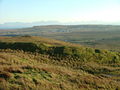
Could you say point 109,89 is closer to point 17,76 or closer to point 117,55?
point 17,76

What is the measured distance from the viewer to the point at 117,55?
111 feet

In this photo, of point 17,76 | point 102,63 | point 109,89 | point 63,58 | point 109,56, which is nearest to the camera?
point 17,76

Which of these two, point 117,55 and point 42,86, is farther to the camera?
point 117,55

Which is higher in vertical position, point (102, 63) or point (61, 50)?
point (61, 50)

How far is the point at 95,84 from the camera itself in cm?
1512

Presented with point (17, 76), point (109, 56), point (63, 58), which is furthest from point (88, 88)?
point (109, 56)

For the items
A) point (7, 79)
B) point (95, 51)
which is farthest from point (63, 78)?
point (95, 51)

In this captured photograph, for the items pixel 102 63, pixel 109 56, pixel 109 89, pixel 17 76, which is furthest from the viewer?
pixel 109 56

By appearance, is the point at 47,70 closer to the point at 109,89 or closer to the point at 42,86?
the point at 42,86

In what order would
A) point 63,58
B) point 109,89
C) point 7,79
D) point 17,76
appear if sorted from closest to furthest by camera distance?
point 7,79
point 17,76
point 109,89
point 63,58

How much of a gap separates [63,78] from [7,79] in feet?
16.0

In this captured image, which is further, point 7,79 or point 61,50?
point 61,50

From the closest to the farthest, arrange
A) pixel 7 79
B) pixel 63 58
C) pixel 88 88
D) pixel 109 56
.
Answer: pixel 7 79 → pixel 88 88 → pixel 63 58 → pixel 109 56

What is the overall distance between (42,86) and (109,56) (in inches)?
903
